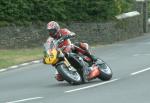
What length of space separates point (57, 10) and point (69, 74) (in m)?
18.1

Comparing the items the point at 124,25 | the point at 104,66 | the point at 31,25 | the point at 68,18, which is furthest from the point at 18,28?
the point at 104,66

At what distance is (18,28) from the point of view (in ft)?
109

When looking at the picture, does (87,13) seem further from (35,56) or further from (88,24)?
(35,56)

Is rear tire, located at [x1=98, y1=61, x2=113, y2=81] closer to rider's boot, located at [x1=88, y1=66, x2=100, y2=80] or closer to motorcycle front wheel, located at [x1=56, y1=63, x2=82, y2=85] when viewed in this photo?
rider's boot, located at [x1=88, y1=66, x2=100, y2=80]

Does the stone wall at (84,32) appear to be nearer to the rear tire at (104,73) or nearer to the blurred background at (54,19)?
the blurred background at (54,19)

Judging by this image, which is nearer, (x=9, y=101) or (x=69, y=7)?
(x=9, y=101)

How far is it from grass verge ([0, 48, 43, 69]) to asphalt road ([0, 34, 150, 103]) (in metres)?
1.08

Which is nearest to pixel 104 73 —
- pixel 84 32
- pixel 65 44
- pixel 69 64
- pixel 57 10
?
pixel 69 64

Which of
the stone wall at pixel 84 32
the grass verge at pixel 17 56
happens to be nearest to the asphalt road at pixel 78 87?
the grass verge at pixel 17 56

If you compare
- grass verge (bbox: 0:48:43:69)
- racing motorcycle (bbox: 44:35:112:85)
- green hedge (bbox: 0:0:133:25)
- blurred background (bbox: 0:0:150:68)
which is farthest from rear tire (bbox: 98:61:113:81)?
green hedge (bbox: 0:0:133:25)

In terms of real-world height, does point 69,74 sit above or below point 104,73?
above

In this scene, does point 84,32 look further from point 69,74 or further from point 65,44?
point 69,74

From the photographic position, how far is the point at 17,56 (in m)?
28.2

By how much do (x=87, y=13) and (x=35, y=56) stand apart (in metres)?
10.3
